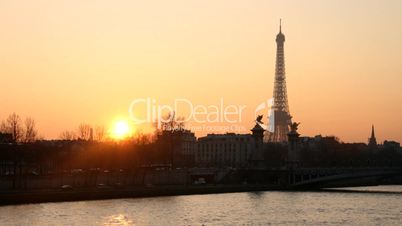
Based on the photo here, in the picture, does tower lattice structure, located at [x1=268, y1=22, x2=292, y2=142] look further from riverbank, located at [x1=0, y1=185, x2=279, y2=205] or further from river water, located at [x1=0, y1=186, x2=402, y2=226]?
river water, located at [x1=0, y1=186, x2=402, y2=226]

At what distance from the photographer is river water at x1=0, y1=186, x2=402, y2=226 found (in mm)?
32062

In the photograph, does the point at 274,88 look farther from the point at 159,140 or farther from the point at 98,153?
the point at 98,153

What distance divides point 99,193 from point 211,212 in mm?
7985

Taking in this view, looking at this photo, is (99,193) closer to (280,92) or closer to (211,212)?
(211,212)

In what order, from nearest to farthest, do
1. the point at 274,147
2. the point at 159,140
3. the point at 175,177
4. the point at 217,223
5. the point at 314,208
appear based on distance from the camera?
the point at 217,223
the point at 314,208
the point at 175,177
the point at 159,140
the point at 274,147

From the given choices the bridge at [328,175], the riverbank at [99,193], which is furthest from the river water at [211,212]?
the bridge at [328,175]

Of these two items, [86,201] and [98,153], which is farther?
[98,153]

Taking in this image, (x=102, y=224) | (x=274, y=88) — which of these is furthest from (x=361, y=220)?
(x=274, y=88)

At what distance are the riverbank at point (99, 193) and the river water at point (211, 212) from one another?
93 cm

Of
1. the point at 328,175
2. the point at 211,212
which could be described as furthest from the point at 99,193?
the point at 328,175

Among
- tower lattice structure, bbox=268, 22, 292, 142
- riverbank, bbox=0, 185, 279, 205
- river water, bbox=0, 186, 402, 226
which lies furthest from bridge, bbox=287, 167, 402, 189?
tower lattice structure, bbox=268, 22, 292, 142

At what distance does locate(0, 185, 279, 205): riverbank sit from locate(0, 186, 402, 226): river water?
0.93 metres

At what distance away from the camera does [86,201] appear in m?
40.3

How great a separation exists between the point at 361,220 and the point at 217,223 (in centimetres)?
582
